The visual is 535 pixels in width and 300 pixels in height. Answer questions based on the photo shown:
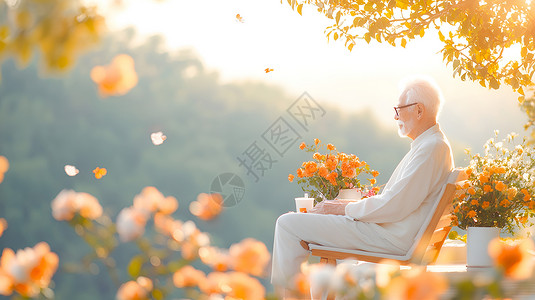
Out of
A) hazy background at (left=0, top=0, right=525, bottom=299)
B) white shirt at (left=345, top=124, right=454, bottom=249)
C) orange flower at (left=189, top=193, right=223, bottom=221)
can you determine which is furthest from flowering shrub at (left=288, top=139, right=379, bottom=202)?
hazy background at (left=0, top=0, right=525, bottom=299)

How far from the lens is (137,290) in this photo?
100 centimetres

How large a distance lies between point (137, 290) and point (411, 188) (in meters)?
1.90

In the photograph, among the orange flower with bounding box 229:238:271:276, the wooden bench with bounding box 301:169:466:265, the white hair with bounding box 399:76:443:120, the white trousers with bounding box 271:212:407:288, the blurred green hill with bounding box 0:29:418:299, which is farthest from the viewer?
the blurred green hill with bounding box 0:29:418:299

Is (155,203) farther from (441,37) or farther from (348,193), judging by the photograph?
(441,37)

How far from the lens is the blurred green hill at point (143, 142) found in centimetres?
2006

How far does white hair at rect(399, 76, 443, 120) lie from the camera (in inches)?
114

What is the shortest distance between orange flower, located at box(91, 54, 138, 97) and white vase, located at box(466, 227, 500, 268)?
2.30 meters

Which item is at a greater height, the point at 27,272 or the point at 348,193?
the point at 348,193

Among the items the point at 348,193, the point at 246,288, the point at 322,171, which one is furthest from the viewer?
the point at 348,193

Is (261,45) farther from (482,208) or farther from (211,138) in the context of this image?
(482,208)

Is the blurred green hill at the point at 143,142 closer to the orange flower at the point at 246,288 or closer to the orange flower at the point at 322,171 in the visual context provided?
the orange flower at the point at 322,171

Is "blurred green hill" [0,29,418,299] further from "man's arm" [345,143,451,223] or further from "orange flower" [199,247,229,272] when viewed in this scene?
"orange flower" [199,247,229,272]

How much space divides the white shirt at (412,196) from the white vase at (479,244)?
0.38m

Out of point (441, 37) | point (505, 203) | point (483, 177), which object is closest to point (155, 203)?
point (483, 177)
